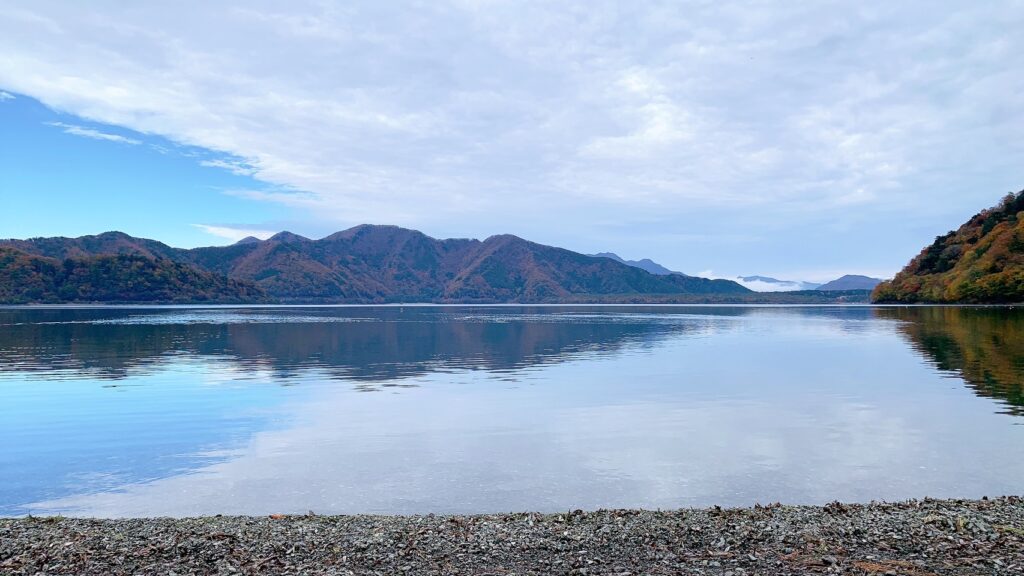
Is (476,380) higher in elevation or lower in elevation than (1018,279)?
lower

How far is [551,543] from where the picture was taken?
1419 cm

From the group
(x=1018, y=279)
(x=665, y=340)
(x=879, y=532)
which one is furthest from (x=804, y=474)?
(x=1018, y=279)

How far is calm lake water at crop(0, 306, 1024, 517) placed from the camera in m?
20.3

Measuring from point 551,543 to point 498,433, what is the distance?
50.7 ft

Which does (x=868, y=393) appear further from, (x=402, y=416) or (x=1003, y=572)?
(x=1003, y=572)

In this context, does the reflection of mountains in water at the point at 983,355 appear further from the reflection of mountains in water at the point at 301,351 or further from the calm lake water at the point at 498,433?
the reflection of mountains in water at the point at 301,351

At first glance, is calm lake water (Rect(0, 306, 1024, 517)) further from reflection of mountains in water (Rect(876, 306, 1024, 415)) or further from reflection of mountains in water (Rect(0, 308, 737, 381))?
reflection of mountains in water (Rect(0, 308, 737, 381))

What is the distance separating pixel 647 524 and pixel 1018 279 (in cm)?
19445

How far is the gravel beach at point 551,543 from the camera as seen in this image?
1281 cm

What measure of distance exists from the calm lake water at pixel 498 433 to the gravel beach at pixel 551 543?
3.13 m

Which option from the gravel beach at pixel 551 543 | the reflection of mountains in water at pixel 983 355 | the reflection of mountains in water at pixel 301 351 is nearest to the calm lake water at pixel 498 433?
the reflection of mountains in water at pixel 983 355

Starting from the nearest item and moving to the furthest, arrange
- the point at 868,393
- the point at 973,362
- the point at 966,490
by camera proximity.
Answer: the point at 966,490 < the point at 868,393 < the point at 973,362

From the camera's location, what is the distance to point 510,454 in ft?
83.3

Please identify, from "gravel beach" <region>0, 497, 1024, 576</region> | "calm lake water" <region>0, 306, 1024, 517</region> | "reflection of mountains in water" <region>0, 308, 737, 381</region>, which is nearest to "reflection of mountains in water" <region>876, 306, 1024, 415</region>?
"calm lake water" <region>0, 306, 1024, 517</region>
